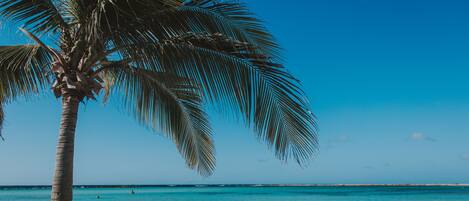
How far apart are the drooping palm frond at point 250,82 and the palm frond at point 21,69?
132 centimetres

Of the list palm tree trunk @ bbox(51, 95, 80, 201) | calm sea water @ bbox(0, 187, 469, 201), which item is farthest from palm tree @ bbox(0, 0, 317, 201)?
calm sea water @ bbox(0, 187, 469, 201)

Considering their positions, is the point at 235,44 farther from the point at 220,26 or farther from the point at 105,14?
the point at 105,14

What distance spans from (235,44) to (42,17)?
2145 millimetres

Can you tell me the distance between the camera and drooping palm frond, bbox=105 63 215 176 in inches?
252

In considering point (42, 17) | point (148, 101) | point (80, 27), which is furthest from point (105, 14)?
point (148, 101)

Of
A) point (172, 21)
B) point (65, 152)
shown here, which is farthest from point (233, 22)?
point (65, 152)

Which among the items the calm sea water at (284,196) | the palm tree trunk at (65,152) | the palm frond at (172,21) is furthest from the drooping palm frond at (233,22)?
the calm sea water at (284,196)

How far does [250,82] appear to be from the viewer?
496 centimetres

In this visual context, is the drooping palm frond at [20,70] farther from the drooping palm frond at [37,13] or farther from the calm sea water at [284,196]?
the calm sea water at [284,196]

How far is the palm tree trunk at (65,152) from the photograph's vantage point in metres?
4.55

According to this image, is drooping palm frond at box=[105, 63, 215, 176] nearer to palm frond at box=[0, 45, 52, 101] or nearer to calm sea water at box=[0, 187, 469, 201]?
palm frond at box=[0, 45, 52, 101]

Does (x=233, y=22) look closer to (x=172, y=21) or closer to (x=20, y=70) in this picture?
(x=172, y=21)

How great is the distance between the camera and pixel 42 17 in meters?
5.26

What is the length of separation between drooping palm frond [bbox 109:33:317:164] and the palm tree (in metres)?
0.01
